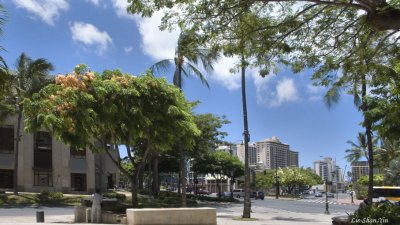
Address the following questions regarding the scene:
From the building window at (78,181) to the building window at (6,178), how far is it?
6692 mm

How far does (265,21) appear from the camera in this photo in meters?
12.4

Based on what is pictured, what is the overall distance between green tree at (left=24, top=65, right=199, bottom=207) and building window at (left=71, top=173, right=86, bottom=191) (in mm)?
34537

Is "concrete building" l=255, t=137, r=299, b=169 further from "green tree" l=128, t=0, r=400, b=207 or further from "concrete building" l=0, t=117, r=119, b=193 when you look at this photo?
"green tree" l=128, t=0, r=400, b=207

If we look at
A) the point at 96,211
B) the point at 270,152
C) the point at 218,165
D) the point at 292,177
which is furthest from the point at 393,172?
the point at 270,152

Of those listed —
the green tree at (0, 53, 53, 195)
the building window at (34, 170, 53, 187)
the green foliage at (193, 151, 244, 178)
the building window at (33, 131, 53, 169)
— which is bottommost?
the building window at (34, 170, 53, 187)

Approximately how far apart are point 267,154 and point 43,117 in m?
159

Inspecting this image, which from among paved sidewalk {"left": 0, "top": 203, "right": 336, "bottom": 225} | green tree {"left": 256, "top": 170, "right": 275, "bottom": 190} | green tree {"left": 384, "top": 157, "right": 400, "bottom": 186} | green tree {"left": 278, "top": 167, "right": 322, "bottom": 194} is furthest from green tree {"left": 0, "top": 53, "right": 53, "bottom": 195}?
green tree {"left": 256, "top": 170, "right": 275, "bottom": 190}

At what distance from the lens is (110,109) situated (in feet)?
70.8

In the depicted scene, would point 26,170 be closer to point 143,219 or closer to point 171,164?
point 171,164

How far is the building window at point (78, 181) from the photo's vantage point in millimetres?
57219

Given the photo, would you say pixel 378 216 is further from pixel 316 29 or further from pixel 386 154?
pixel 386 154

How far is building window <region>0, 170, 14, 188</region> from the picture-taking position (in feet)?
170

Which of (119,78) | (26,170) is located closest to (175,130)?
(119,78)

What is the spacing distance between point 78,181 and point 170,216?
4027 cm
